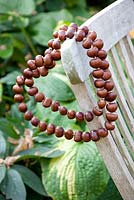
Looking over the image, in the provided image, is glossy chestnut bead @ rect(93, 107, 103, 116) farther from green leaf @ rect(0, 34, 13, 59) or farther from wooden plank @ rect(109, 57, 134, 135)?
green leaf @ rect(0, 34, 13, 59)

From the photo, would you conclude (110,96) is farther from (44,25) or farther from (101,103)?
(44,25)

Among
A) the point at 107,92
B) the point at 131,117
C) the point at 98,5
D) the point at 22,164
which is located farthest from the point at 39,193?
the point at 98,5

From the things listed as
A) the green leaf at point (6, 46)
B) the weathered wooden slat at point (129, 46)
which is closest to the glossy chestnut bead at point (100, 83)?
the weathered wooden slat at point (129, 46)

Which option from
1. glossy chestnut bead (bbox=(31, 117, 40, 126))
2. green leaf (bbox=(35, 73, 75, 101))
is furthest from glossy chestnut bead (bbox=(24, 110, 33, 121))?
Result: green leaf (bbox=(35, 73, 75, 101))

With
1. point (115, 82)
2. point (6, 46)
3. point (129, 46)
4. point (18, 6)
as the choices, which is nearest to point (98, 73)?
point (115, 82)

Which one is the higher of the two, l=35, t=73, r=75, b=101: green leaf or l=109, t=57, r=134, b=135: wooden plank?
l=35, t=73, r=75, b=101: green leaf

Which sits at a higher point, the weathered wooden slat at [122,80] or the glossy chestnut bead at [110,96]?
the weathered wooden slat at [122,80]

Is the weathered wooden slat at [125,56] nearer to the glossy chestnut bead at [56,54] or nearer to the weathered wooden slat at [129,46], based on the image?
the weathered wooden slat at [129,46]
